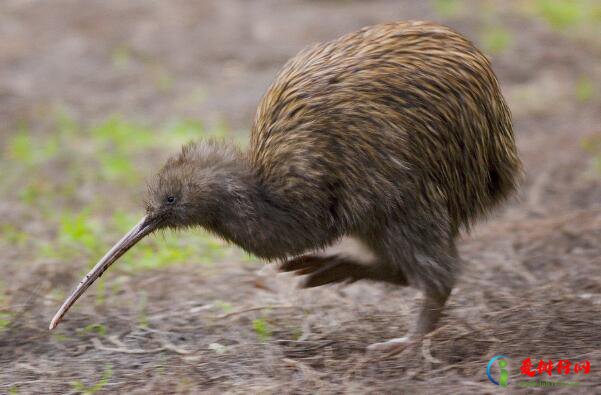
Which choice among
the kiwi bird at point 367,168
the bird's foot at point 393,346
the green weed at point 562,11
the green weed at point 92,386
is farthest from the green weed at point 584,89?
the green weed at point 92,386

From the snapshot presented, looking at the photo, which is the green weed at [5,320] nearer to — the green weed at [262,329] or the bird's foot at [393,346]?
the green weed at [262,329]

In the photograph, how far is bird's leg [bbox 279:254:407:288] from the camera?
4.47 m

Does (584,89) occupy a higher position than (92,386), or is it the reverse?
(584,89)

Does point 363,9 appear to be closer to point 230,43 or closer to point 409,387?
point 230,43

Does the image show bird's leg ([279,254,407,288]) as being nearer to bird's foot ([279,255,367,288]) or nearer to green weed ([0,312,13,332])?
bird's foot ([279,255,367,288])

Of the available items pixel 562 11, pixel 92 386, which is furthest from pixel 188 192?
pixel 562 11

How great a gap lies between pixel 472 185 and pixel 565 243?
1.65 meters

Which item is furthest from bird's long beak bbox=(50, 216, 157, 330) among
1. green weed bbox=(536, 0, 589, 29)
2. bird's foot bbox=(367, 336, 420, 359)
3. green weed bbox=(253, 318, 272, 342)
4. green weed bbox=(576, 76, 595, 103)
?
green weed bbox=(536, 0, 589, 29)

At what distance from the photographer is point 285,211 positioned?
4355 millimetres

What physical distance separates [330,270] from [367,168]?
0.58 m

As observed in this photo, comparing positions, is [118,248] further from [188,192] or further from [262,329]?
[262,329]

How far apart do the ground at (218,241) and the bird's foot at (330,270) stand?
30cm

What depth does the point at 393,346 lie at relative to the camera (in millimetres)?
4375

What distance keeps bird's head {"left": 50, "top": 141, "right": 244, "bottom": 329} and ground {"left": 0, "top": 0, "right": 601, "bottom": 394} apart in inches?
20.4
